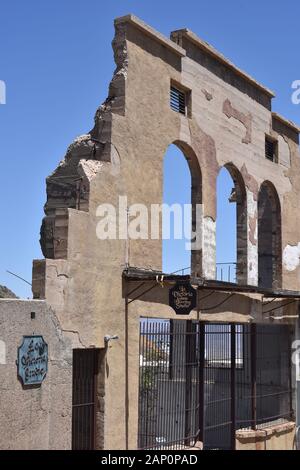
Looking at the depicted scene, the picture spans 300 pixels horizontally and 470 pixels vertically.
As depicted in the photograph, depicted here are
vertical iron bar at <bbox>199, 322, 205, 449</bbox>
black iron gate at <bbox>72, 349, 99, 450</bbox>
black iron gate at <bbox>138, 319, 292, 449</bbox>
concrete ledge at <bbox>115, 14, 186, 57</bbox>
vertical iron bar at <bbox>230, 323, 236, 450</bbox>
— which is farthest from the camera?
vertical iron bar at <bbox>230, 323, 236, 450</bbox>

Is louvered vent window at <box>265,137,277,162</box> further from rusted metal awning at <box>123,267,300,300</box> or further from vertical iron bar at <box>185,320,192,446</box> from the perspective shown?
vertical iron bar at <box>185,320,192,446</box>

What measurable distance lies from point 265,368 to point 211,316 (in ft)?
12.6

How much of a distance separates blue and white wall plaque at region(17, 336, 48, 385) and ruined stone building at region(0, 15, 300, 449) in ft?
0.34

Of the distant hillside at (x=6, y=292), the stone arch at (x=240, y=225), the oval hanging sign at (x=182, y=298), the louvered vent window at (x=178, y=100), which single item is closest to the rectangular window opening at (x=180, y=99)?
the louvered vent window at (x=178, y=100)

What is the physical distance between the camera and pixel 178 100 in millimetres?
13180

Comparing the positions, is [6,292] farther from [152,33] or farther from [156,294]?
[152,33]

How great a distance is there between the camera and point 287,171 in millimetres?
17562

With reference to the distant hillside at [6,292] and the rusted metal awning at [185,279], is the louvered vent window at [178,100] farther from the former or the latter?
the distant hillside at [6,292]

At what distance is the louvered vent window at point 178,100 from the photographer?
12983mm

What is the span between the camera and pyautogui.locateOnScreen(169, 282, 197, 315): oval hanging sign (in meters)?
11.0

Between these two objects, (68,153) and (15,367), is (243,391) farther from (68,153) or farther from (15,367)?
(15,367)

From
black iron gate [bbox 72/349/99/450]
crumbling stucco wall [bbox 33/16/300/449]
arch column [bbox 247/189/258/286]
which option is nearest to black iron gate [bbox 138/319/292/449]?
crumbling stucco wall [bbox 33/16/300/449]

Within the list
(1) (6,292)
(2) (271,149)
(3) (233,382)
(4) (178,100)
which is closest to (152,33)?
(4) (178,100)

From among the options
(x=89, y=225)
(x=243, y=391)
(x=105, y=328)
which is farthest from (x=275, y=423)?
(x=89, y=225)
